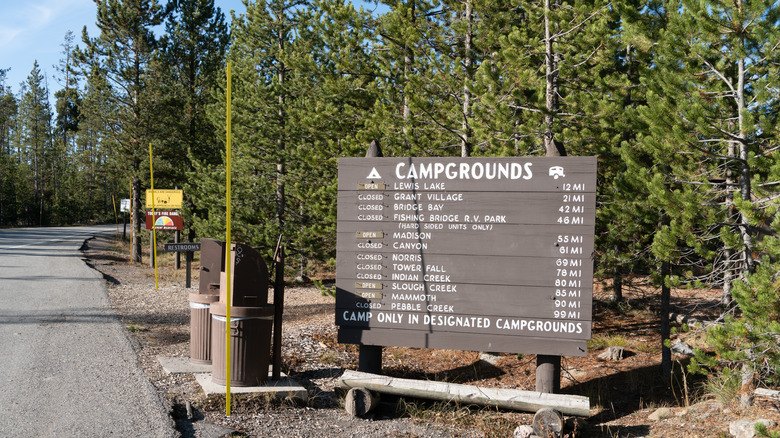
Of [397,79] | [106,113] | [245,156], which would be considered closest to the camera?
[397,79]

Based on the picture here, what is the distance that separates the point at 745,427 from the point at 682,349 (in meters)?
4.68

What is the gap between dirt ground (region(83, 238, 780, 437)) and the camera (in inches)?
239

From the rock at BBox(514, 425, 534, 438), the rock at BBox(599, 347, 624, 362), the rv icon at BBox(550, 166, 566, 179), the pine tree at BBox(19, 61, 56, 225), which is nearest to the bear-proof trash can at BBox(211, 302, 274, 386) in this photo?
the rock at BBox(514, 425, 534, 438)

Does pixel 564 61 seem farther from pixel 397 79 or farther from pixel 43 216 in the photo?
pixel 43 216

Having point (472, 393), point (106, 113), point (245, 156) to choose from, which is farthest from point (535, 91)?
point (106, 113)

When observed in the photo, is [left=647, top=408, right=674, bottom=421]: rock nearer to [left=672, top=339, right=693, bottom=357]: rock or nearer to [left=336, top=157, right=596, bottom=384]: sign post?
[left=336, top=157, right=596, bottom=384]: sign post

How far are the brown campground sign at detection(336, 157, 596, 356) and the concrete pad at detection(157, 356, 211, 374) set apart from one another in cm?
198

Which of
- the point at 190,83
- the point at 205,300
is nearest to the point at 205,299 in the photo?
the point at 205,300

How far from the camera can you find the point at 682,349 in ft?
32.9

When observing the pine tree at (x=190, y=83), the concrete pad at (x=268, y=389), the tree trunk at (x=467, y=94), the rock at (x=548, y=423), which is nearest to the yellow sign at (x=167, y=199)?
the pine tree at (x=190, y=83)

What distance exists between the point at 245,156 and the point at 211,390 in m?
13.7

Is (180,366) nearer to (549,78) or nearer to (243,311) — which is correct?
(243,311)

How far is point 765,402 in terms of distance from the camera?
643 cm

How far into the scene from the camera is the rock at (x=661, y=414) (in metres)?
6.64
